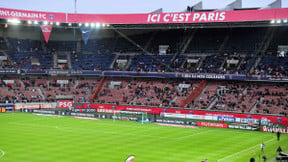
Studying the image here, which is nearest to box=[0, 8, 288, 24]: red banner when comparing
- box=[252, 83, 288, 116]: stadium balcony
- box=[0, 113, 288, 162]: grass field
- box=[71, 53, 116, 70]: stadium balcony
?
box=[71, 53, 116, 70]: stadium balcony

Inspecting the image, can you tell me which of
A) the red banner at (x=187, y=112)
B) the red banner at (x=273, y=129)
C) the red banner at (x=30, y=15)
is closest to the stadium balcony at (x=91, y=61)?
the red banner at (x=30, y=15)

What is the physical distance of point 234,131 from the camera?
50.6m

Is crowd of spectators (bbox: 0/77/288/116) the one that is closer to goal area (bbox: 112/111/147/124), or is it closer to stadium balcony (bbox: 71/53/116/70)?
stadium balcony (bbox: 71/53/116/70)

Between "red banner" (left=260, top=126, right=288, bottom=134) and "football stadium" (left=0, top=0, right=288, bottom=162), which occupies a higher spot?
"football stadium" (left=0, top=0, right=288, bottom=162)

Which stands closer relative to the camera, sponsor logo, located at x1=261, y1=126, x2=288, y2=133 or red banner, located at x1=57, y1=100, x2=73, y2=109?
sponsor logo, located at x1=261, y1=126, x2=288, y2=133

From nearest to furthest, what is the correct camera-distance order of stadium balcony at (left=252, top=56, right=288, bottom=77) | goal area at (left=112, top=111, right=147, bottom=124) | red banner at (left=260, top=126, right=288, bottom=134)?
red banner at (left=260, top=126, right=288, bottom=134), goal area at (left=112, top=111, right=147, bottom=124), stadium balcony at (left=252, top=56, right=288, bottom=77)

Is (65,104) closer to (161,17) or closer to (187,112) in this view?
(161,17)

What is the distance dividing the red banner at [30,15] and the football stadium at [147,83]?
20 centimetres

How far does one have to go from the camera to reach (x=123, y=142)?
134ft

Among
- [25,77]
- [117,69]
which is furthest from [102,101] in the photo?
[25,77]

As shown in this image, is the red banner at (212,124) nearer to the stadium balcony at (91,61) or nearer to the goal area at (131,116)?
the goal area at (131,116)

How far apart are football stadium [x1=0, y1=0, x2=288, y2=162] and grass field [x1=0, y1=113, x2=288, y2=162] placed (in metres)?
0.12

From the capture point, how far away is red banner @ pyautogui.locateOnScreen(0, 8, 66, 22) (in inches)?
2997

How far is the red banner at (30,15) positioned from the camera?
7612cm
